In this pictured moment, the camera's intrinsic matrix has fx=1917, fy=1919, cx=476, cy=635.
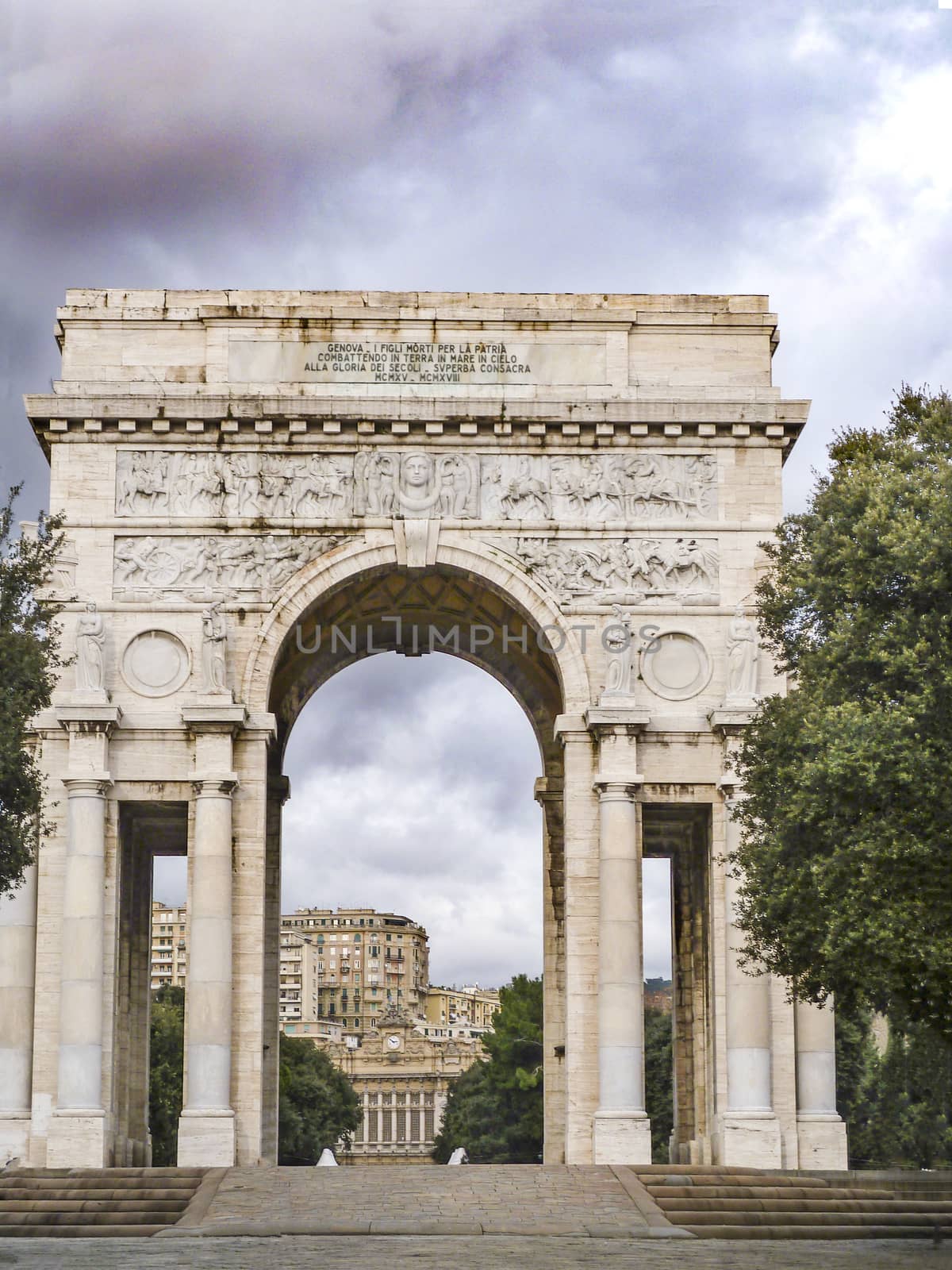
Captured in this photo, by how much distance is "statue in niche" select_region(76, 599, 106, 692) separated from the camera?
136 feet

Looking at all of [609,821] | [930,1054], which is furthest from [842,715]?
[930,1054]

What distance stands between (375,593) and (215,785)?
728 centimetres

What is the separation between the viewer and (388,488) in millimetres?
43250

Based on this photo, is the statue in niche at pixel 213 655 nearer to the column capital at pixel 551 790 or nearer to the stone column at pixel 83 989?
the stone column at pixel 83 989

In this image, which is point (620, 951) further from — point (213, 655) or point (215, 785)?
point (213, 655)

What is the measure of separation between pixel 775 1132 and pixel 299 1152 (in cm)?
6082

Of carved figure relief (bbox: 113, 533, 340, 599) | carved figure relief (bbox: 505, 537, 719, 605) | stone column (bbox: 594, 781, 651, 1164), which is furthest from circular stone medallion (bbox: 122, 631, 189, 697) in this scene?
stone column (bbox: 594, 781, 651, 1164)

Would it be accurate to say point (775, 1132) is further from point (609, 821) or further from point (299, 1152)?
point (299, 1152)

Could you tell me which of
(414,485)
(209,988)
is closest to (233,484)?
(414,485)

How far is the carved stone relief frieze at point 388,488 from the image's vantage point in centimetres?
4312

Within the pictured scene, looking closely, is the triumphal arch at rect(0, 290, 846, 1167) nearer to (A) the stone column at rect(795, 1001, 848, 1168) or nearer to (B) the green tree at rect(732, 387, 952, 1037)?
(A) the stone column at rect(795, 1001, 848, 1168)

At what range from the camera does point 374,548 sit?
141 ft

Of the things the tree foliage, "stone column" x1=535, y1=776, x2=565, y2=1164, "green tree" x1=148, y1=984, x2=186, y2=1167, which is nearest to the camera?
"stone column" x1=535, y1=776, x2=565, y2=1164

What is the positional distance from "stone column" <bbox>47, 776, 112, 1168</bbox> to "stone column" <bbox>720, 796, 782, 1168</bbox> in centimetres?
1305
